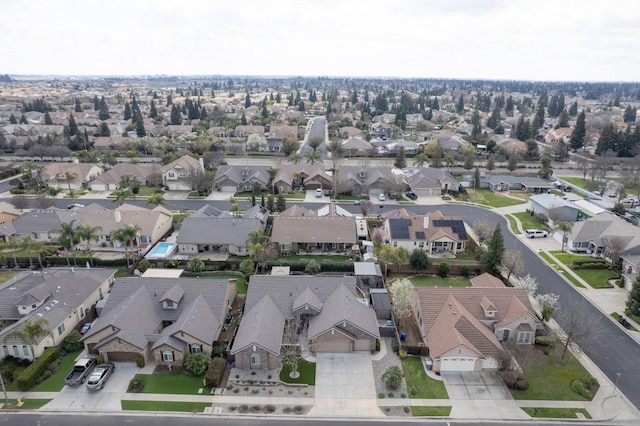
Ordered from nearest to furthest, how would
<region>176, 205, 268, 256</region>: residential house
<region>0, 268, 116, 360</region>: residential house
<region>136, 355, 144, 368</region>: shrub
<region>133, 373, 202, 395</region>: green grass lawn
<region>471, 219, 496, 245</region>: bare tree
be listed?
<region>133, 373, 202, 395</region>: green grass lawn, <region>136, 355, 144, 368</region>: shrub, <region>0, 268, 116, 360</region>: residential house, <region>176, 205, 268, 256</region>: residential house, <region>471, 219, 496, 245</region>: bare tree

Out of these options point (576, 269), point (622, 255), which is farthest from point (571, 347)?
point (622, 255)

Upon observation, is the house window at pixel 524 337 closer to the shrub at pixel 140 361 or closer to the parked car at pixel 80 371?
the shrub at pixel 140 361

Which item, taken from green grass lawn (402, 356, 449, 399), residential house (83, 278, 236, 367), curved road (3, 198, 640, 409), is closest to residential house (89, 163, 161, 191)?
residential house (83, 278, 236, 367)

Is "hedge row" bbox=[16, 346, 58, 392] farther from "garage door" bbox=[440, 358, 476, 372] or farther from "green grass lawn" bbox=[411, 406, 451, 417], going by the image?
"garage door" bbox=[440, 358, 476, 372]

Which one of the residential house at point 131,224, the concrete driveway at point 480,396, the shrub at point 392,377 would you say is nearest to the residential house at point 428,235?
the concrete driveway at point 480,396

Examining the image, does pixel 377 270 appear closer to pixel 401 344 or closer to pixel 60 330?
pixel 401 344

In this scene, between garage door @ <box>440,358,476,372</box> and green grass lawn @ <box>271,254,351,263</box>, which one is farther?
green grass lawn @ <box>271,254,351,263</box>
